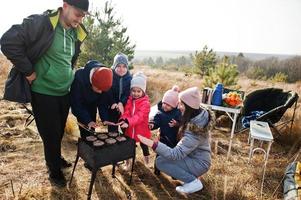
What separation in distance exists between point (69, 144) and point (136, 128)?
1490 millimetres

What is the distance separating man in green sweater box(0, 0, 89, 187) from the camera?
105 inches

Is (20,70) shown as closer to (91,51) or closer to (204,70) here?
(91,51)

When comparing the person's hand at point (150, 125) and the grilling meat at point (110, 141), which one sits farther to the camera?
the person's hand at point (150, 125)

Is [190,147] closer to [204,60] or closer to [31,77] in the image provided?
[31,77]

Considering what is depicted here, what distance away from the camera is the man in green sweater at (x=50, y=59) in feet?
8.71

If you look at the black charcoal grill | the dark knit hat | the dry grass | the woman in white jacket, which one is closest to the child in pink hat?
the woman in white jacket

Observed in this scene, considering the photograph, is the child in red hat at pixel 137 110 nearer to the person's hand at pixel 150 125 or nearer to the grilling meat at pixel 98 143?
the person's hand at pixel 150 125

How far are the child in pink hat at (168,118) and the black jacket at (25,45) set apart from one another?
168cm

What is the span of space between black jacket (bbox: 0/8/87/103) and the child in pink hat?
1.68 m

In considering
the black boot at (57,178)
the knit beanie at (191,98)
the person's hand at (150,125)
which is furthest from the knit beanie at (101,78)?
the black boot at (57,178)

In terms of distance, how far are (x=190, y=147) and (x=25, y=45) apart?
2.06 metres

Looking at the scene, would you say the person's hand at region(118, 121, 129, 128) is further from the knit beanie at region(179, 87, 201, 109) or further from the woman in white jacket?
the knit beanie at region(179, 87, 201, 109)

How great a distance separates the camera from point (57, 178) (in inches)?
134

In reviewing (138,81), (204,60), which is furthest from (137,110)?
(204,60)
